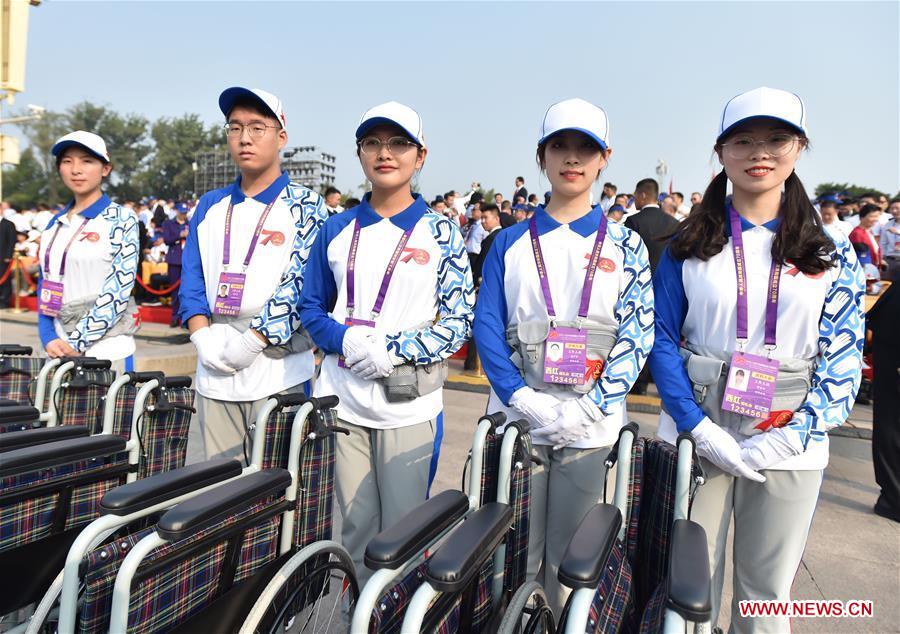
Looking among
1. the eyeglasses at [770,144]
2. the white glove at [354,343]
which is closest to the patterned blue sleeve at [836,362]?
the eyeglasses at [770,144]

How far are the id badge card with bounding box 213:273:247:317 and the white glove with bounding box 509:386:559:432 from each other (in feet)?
4.18

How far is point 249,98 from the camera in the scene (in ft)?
8.42

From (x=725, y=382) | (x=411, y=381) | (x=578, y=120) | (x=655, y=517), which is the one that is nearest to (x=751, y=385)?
(x=725, y=382)

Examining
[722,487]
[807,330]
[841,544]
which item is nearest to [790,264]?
[807,330]

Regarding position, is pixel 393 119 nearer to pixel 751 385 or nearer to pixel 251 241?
pixel 251 241

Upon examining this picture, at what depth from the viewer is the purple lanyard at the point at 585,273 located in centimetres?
210

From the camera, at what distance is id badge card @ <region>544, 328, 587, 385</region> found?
2051mm

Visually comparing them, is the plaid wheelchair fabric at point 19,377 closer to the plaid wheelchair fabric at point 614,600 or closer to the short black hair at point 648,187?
the plaid wheelchair fabric at point 614,600

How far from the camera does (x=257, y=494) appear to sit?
5.66 ft

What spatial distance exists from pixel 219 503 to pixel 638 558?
1191 mm

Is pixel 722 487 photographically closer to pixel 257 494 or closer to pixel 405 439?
pixel 405 439

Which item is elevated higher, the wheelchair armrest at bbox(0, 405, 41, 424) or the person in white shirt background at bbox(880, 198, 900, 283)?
the person in white shirt background at bbox(880, 198, 900, 283)

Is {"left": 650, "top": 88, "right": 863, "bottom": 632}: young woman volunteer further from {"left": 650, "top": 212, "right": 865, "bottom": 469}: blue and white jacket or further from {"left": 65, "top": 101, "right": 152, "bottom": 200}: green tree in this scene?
{"left": 65, "top": 101, "right": 152, "bottom": 200}: green tree

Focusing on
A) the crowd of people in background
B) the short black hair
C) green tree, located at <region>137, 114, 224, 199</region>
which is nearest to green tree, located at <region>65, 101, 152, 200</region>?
green tree, located at <region>137, 114, 224, 199</region>
